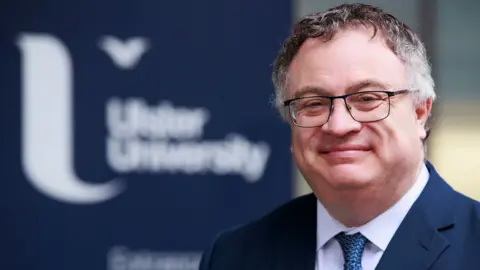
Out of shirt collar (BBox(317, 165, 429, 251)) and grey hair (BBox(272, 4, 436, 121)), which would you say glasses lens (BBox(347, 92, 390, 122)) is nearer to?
grey hair (BBox(272, 4, 436, 121))

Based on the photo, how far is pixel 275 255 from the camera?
227cm

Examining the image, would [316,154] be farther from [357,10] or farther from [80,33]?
[80,33]

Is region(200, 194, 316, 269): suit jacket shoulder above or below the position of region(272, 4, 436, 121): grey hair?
Result: below

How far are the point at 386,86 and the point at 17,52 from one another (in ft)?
9.39

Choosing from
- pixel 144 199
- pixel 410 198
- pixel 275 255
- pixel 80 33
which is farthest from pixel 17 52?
pixel 410 198

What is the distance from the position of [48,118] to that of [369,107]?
9.16 ft

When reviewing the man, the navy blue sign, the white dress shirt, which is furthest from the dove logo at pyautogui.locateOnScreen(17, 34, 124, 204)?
the white dress shirt

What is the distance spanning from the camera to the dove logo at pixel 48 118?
4426 millimetres

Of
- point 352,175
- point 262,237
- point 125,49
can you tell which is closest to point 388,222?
point 352,175

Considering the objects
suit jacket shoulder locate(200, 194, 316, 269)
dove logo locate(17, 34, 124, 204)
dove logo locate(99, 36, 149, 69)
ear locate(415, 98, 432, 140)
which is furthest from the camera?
dove logo locate(99, 36, 149, 69)

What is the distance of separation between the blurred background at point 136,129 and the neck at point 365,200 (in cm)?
262

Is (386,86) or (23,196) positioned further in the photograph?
(23,196)

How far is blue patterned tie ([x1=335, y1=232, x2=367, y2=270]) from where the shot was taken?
6.79 ft

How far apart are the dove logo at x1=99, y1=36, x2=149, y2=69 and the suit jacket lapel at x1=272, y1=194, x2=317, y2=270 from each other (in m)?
2.44
